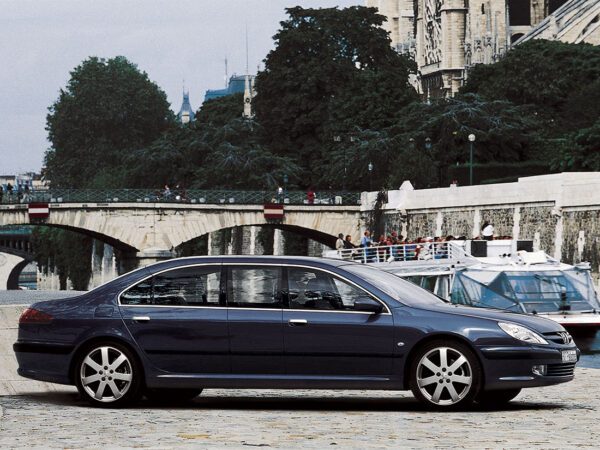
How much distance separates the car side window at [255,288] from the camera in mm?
13695

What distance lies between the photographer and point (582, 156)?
67.2 meters

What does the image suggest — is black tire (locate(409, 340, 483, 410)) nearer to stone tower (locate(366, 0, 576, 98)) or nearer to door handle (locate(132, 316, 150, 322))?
door handle (locate(132, 316, 150, 322))

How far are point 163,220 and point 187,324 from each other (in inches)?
2664

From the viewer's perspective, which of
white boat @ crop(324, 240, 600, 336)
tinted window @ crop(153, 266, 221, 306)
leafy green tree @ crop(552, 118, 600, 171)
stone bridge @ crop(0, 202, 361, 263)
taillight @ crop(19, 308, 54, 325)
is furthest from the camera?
stone bridge @ crop(0, 202, 361, 263)

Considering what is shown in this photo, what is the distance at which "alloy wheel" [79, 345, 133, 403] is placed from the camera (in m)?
13.7

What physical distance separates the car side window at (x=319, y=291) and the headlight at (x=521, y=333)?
1.12m

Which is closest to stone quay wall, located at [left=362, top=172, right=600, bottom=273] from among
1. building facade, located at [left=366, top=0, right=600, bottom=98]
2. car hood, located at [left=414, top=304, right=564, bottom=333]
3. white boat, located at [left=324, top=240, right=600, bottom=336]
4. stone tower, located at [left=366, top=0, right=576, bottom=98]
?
white boat, located at [left=324, top=240, right=600, bottom=336]

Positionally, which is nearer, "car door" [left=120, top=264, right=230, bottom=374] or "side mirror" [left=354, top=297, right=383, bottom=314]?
"side mirror" [left=354, top=297, right=383, bottom=314]

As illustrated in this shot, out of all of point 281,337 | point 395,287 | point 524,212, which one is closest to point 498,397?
point 395,287

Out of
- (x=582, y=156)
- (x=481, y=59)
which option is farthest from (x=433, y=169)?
(x=481, y=59)

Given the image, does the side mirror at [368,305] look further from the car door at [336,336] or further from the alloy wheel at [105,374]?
the alloy wheel at [105,374]

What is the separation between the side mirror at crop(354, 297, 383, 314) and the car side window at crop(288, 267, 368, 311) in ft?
0.16

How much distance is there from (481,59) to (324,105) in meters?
21.8

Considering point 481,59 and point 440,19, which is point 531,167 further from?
point 440,19
